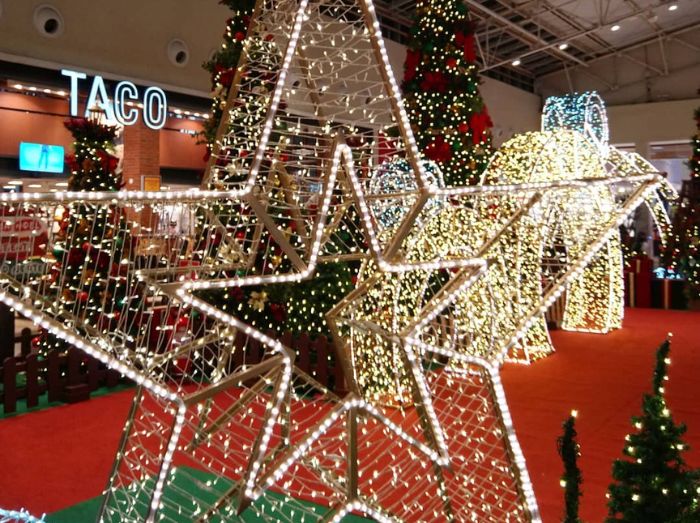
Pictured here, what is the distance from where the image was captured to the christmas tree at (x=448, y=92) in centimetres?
872

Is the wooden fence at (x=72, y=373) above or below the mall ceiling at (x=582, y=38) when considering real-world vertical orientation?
below

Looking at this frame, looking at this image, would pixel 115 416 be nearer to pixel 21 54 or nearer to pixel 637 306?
pixel 21 54

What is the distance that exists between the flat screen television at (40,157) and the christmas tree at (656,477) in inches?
334

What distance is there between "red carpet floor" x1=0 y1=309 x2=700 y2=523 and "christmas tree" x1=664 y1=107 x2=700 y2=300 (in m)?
0.91

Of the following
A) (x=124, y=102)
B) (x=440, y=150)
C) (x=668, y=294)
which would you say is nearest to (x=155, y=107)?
(x=124, y=102)

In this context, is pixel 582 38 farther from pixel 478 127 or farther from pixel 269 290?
pixel 269 290

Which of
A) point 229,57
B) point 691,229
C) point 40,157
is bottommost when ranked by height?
point 691,229

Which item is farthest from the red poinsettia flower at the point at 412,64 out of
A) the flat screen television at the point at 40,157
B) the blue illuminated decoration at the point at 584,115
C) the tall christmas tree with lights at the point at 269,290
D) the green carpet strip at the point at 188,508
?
the green carpet strip at the point at 188,508

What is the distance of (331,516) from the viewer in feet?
7.14

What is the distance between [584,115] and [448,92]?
2.15 metres

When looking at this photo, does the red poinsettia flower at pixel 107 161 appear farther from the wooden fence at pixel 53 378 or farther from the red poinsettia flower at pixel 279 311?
the red poinsettia flower at pixel 279 311

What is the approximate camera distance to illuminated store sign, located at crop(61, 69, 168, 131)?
28.5ft

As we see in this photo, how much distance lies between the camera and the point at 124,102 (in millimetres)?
9352

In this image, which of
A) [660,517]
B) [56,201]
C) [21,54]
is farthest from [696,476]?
[21,54]
